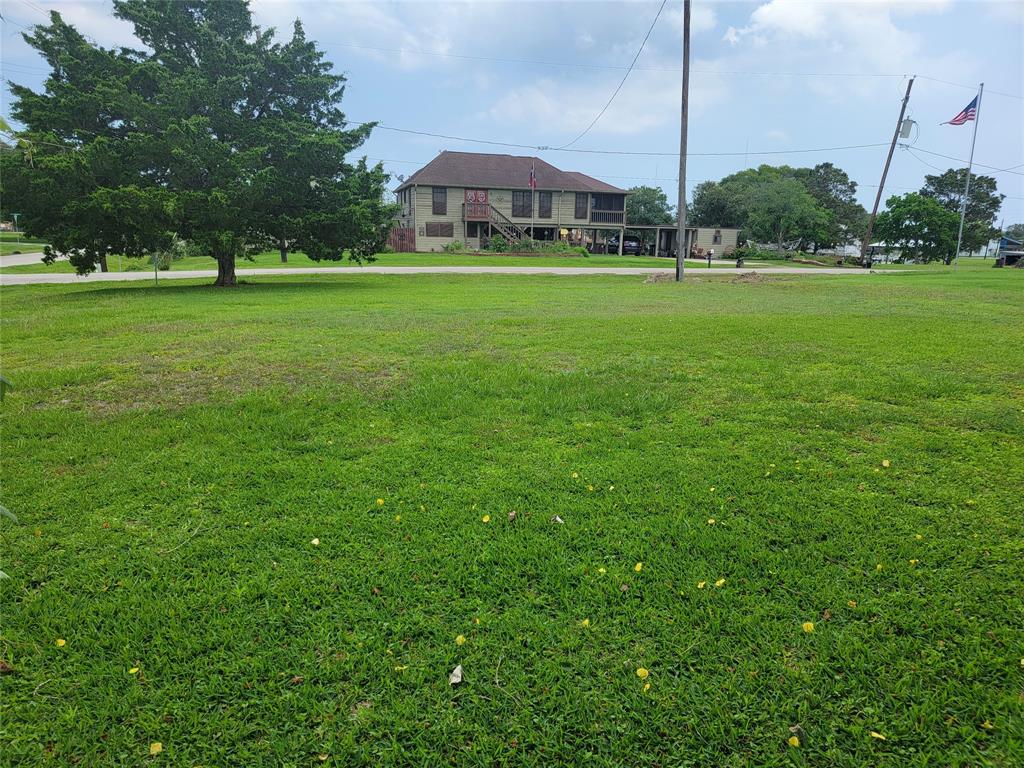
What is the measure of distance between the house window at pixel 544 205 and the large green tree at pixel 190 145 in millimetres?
29000

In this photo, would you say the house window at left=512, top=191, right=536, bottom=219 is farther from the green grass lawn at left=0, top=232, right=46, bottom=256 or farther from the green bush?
the green grass lawn at left=0, top=232, right=46, bottom=256

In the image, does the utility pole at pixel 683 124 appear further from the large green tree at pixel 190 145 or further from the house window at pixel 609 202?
the house window at pixel 609 202

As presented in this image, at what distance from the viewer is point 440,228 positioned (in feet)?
144

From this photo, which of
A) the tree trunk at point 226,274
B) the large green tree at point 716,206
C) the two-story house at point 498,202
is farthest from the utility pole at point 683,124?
the large green tree at point 716,206

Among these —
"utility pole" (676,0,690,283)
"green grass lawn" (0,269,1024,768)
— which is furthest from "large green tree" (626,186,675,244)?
"green grass lawn" (0,269,1024,768)

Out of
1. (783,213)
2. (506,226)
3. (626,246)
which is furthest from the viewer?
(783,213)

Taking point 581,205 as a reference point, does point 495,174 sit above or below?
above

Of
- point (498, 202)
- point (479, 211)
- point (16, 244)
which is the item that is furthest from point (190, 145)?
point (16, 244)

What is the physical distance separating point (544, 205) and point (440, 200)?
8.37 metres

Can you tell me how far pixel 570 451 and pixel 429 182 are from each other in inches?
1661

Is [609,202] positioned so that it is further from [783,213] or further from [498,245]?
[783,213]

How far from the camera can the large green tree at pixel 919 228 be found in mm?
51344

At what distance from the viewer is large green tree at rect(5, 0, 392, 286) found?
14.4 metres

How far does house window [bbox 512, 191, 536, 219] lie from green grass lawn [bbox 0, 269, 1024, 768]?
1628 inches
